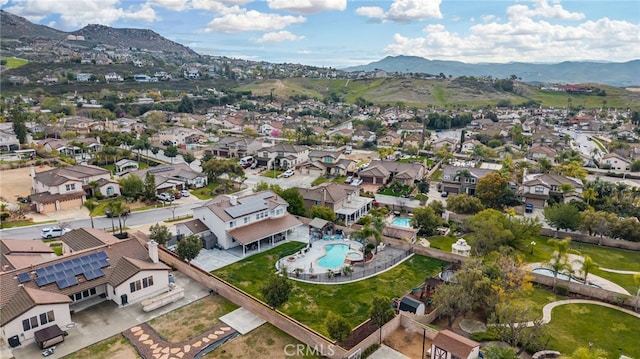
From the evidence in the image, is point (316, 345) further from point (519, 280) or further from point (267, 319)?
point (519, 280)

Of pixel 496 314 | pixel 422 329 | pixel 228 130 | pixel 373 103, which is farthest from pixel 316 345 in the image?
pixel 373 103

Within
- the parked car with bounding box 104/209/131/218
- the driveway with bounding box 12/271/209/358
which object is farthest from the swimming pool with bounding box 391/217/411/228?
the parked car with bounding box 104/209/131/218

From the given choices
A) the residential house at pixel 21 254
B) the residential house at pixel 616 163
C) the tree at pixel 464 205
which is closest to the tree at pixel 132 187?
the residential house at pixel 21 254

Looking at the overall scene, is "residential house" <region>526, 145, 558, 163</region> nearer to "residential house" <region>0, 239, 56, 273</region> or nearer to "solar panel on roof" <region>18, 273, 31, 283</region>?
"residential house" <region>0, 239, 56, 273</region>

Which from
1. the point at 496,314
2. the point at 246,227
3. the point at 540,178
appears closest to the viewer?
the point at 496,314

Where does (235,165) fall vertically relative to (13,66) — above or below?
below

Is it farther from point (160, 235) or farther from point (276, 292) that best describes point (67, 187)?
point (276, 292)
